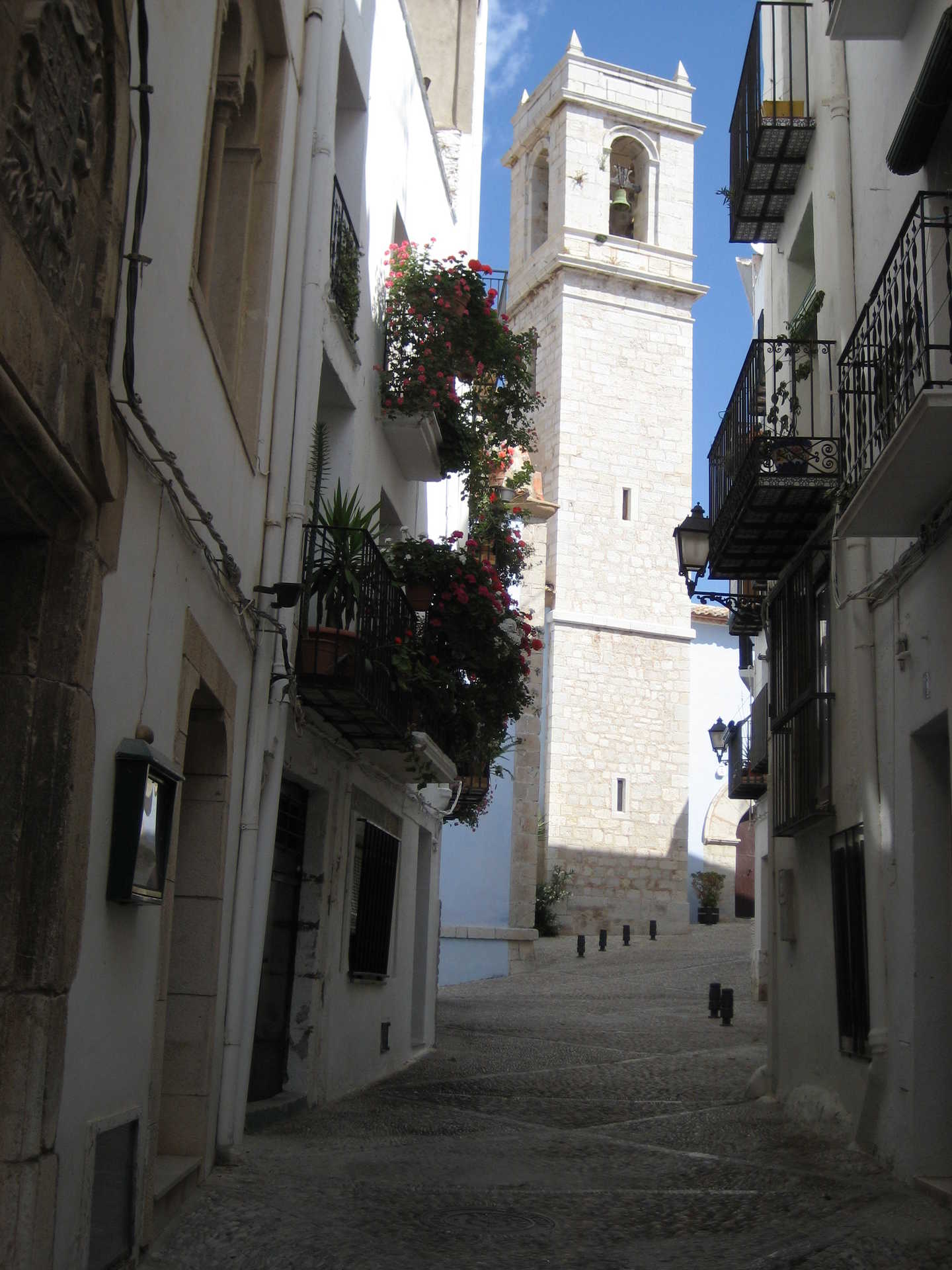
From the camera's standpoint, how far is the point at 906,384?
6.93 meters

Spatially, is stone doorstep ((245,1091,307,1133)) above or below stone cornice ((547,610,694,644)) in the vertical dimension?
below

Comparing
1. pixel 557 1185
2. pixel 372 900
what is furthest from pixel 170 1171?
pixel 372 900

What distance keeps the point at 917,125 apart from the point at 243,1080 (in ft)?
19.0

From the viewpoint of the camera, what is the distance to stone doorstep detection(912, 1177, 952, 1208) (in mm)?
6422

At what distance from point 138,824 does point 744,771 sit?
1187 cm

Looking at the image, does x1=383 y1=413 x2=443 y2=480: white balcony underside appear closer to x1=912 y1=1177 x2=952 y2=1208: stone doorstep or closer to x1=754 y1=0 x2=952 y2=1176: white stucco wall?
x1=754 y1=0 x2=952 y2=1176: white stucco wall

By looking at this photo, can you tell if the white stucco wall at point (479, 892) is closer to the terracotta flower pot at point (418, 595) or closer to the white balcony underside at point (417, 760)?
Result: the white balcony underside at point (417, 760)

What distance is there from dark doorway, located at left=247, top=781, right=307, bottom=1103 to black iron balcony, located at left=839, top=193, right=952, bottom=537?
3.96 metres

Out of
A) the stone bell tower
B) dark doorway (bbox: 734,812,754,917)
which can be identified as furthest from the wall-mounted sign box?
dark doorway (bbox: 734,812,754,917)

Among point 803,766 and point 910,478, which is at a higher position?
point 910,478

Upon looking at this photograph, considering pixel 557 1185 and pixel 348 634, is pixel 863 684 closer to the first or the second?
pixel 348 634

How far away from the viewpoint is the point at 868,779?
8094 millimetres

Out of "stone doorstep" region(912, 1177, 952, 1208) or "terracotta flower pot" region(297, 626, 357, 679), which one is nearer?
"stone doorstep" region(912, 1177, 952, 1208)

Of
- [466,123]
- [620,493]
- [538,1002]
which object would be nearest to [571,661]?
[620,493]
